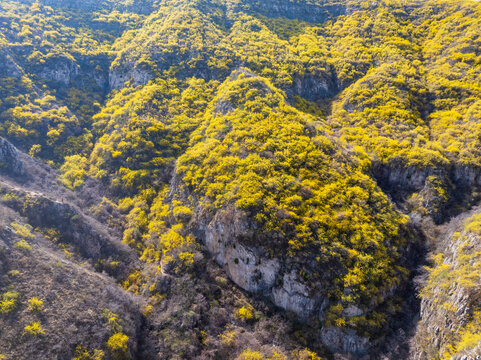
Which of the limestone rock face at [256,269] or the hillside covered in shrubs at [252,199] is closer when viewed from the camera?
the hillside covered in shrubs at [252,199]

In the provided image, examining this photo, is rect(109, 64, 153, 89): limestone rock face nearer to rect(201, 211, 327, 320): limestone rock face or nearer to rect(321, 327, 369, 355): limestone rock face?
rect(201, 211, 327, 320): limestone rock face

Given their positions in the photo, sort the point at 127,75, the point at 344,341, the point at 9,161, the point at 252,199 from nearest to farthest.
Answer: the point at 344,341, the point at 252,199, the point at 9,161, the point at 127,75

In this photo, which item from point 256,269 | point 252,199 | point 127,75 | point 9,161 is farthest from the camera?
point 127,75

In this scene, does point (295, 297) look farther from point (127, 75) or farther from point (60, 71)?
point (60, 71)

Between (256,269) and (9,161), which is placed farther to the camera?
(9,161)

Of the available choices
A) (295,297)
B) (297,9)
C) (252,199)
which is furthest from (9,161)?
(297,9)

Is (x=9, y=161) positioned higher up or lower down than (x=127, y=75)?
lower down

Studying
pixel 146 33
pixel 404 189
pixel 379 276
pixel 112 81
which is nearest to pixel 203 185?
pixel 379 276

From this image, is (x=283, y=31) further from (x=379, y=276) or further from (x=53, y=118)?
(x=379, y=276)

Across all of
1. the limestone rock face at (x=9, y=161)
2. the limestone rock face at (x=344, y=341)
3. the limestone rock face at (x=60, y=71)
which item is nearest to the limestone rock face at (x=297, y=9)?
the limestone rock face at (x=60, y=71)

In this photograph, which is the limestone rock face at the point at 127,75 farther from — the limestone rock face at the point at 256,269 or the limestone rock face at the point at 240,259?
the limestone rock face at the point at 240,259
